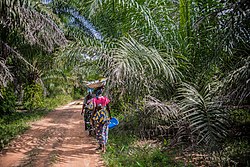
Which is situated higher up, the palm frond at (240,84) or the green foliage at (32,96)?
the palm frond at (240,84)

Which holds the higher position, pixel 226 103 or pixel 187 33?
pixel 187 33

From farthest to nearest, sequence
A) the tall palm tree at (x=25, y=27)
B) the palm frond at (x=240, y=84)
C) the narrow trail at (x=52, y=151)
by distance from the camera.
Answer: the tall palm tree at (x=25, y=27)
the narrow trail at (x=52, y=151)
the palm frond at (x=240, y=84)

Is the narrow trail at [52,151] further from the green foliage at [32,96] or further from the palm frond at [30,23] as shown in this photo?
the green foliage at [32,96]

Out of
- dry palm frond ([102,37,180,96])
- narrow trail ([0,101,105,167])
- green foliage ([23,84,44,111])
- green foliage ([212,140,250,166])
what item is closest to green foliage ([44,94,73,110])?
green foliage ([23,84,44,111])

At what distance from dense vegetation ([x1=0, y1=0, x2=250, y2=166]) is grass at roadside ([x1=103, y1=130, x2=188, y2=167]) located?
6.2 inches

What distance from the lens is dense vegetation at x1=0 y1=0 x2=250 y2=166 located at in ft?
10.3

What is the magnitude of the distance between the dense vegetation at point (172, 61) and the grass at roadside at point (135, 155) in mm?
157

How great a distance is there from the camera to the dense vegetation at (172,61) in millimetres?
3131

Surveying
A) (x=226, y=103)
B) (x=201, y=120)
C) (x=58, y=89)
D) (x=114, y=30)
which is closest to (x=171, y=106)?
(x=201, y=120)

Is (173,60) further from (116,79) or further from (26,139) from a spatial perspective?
(26,139)

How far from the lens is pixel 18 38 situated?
Answer: 19.5ft

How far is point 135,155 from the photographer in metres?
4.13

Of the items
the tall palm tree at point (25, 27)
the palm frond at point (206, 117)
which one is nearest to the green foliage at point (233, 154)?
the palm frond at point (206, 117)

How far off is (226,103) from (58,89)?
58.8 ft
